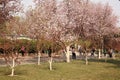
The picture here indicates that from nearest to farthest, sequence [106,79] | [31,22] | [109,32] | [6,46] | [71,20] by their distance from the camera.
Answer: [106,79] < [6,46] < [31,22] < [71,20] < [109,32]

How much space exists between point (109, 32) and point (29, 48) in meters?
14.7

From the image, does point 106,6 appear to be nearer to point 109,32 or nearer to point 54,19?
point 109,32

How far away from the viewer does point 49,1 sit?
137 ft

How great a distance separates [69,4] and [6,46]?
21120 mm

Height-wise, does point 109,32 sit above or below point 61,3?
below

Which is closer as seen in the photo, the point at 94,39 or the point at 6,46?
the point at 6,46

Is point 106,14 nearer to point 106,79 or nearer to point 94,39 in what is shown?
point 94,39

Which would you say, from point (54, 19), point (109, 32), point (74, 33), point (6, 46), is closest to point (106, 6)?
point (109, 32)

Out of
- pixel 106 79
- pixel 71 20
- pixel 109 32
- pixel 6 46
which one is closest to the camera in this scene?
pixel 106 79

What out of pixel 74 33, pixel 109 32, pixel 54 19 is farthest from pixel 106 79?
pixel 109 32

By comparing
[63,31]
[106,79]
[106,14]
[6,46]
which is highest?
[106,14]

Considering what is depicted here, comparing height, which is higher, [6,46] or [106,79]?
[6,46]

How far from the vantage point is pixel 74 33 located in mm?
45719

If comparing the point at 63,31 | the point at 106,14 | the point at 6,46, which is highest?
the point at 106,14
